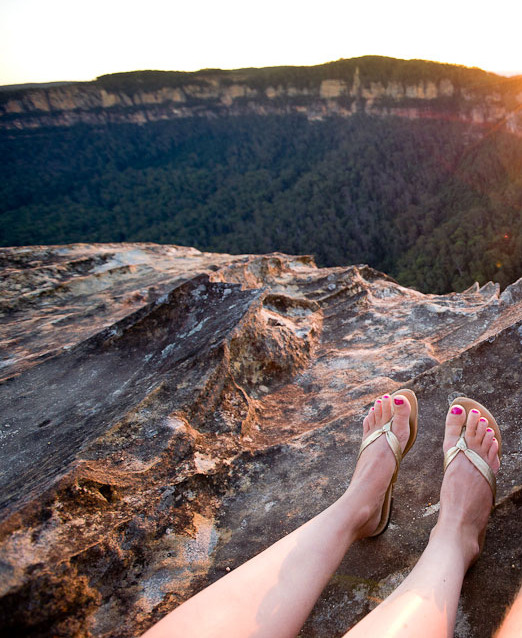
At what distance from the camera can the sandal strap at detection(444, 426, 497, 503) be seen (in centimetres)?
191

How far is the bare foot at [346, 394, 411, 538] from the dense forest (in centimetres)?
2378

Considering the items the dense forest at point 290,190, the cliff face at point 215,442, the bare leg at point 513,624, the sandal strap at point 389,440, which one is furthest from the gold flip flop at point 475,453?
the dense forest at point 290,190

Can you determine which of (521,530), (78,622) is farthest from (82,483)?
(521,530)

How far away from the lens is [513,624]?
129 cm

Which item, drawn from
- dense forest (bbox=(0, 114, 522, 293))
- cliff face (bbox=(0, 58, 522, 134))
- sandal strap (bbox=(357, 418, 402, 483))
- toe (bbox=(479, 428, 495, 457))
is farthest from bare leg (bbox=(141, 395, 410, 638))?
cliff face (bbox=(0, 58, 522, 134))

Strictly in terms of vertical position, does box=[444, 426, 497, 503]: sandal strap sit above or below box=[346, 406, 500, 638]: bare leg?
above

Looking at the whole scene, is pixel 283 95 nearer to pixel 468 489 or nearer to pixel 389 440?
pixel 389 440

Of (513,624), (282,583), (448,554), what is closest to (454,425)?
(448,554)

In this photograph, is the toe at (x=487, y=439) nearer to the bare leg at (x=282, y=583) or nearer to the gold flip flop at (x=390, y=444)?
the gold flip flop at (x=390, y=444)

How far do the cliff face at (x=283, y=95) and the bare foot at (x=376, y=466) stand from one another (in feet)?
145

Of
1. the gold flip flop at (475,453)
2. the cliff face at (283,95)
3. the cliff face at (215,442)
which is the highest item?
the cliff face at (283,95)

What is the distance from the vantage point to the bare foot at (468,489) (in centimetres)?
173

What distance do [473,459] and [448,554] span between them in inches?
21.0

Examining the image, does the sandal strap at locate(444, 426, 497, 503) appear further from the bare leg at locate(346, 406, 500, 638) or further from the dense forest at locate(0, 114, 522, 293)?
the dense forest at locate(0, 114, 522, 293)
